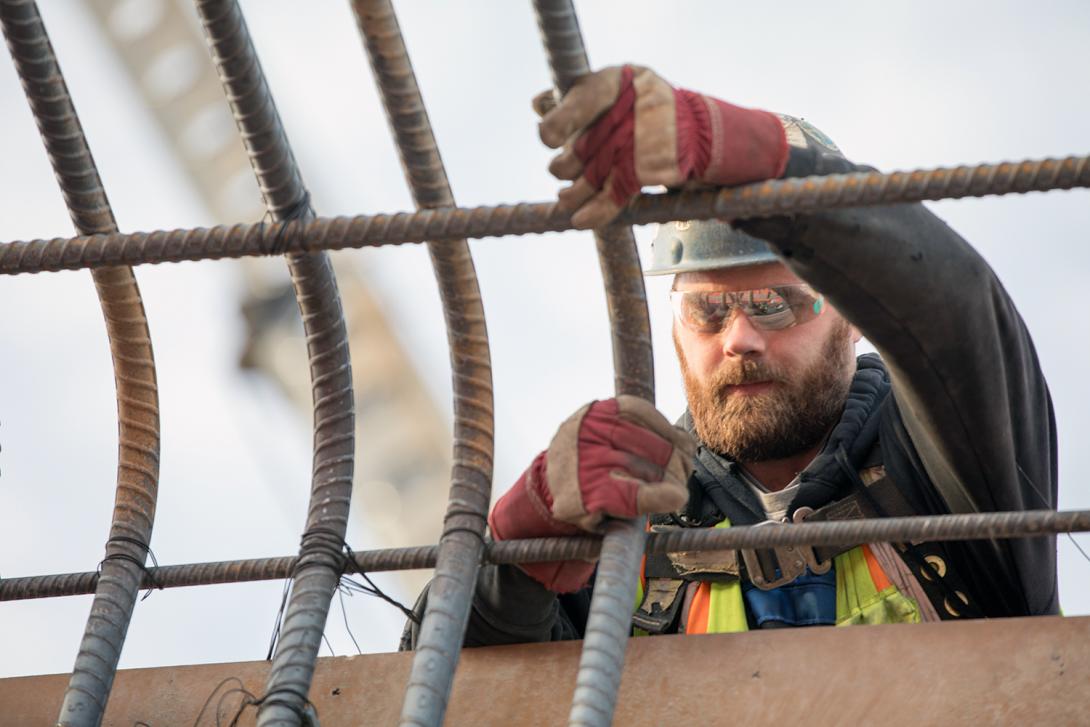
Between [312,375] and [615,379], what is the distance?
0.63 m

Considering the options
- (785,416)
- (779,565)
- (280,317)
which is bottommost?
(779,565)

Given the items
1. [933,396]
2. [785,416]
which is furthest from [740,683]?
[785,416]

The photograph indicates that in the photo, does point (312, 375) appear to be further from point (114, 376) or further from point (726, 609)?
point (726, 609)

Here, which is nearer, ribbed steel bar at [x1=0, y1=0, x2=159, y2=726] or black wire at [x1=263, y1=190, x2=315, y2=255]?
black wire at [x1=263, y1=190, x2=315, y2=255]

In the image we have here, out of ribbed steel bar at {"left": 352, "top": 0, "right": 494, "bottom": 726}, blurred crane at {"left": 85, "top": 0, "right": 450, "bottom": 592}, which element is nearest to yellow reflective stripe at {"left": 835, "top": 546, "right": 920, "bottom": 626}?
ribbed steel bar at {"left": 352, "top": 0, "right": 494, "bottom": 726}

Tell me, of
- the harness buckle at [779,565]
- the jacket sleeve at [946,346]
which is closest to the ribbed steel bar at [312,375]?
the jacket sleeve at [946,346]

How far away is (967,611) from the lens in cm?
402

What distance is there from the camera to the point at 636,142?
269 cm

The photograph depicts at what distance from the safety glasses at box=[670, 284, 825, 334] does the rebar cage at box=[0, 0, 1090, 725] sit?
4.70 feet

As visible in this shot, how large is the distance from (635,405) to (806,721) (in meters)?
0.73

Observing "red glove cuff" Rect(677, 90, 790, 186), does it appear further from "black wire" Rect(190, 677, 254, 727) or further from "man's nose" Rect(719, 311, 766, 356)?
"man's nose" Rect(719, 311, 766, 356)

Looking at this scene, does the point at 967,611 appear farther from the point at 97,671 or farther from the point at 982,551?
the point at 97,671

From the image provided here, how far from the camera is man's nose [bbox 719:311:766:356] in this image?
460 centimetres

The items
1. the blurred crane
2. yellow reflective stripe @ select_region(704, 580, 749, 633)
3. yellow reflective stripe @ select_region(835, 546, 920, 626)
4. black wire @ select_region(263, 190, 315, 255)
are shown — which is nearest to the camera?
black wire @ select_region(263, 190, 315, 255)
